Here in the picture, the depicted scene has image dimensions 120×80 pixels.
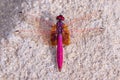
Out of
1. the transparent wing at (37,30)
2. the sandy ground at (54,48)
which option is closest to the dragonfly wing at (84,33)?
the sandy ground at (54,48)

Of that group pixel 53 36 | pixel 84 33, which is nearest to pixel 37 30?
pixel 53 36

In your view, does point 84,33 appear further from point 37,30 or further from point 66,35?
point 37,30

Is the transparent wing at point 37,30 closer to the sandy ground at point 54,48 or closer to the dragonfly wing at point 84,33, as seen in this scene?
the sandy ground at point 54,48

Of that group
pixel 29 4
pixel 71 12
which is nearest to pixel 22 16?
pixel 29 4

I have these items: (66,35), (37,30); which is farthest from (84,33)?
(37,30)

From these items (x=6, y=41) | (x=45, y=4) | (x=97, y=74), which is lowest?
(x=97, y=74)

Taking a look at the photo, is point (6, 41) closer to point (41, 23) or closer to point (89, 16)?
point (41, 23)

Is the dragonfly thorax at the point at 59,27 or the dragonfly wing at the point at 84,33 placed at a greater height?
the dragonfly thorax at the point at 59,27

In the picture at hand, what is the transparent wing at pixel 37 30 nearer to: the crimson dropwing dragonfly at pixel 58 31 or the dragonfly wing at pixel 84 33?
the crimson dropwing dragonfly at pixel 58 31

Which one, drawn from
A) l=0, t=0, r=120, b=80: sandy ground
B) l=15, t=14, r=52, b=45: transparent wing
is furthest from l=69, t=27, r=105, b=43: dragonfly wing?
l=15, t=14, r=52, b=45: transparent wing
